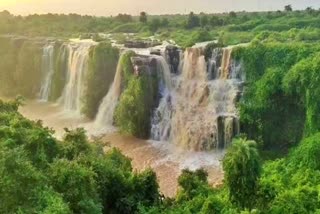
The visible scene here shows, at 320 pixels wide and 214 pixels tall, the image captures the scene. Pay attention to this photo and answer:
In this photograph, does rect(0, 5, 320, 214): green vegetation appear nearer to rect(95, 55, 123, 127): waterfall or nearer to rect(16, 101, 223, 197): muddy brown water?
rect(95, 55, 123, 127): waterfall

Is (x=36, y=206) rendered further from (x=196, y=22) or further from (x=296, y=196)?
(x=196, y=22)

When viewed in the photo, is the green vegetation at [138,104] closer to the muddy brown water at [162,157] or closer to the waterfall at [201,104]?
the waterfall at [201,104]

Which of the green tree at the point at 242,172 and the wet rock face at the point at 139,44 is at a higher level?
the wet rock face at the point at 139,44

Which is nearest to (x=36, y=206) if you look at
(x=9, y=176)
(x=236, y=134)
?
(x=9, y=176)

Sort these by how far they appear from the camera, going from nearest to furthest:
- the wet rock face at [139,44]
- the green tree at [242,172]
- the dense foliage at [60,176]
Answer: the dense foliage at [60,176]
the green tree at [242,172]
the wet rock face at [139,44]

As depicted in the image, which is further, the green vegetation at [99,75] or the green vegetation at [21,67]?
the green vegetation at [21,67]

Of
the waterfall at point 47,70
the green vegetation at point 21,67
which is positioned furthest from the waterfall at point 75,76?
the green vegetation at point 21,67

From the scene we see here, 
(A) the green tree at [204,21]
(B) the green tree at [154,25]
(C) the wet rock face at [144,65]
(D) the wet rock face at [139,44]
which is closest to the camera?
(C) the wet rock face at [144,65]
